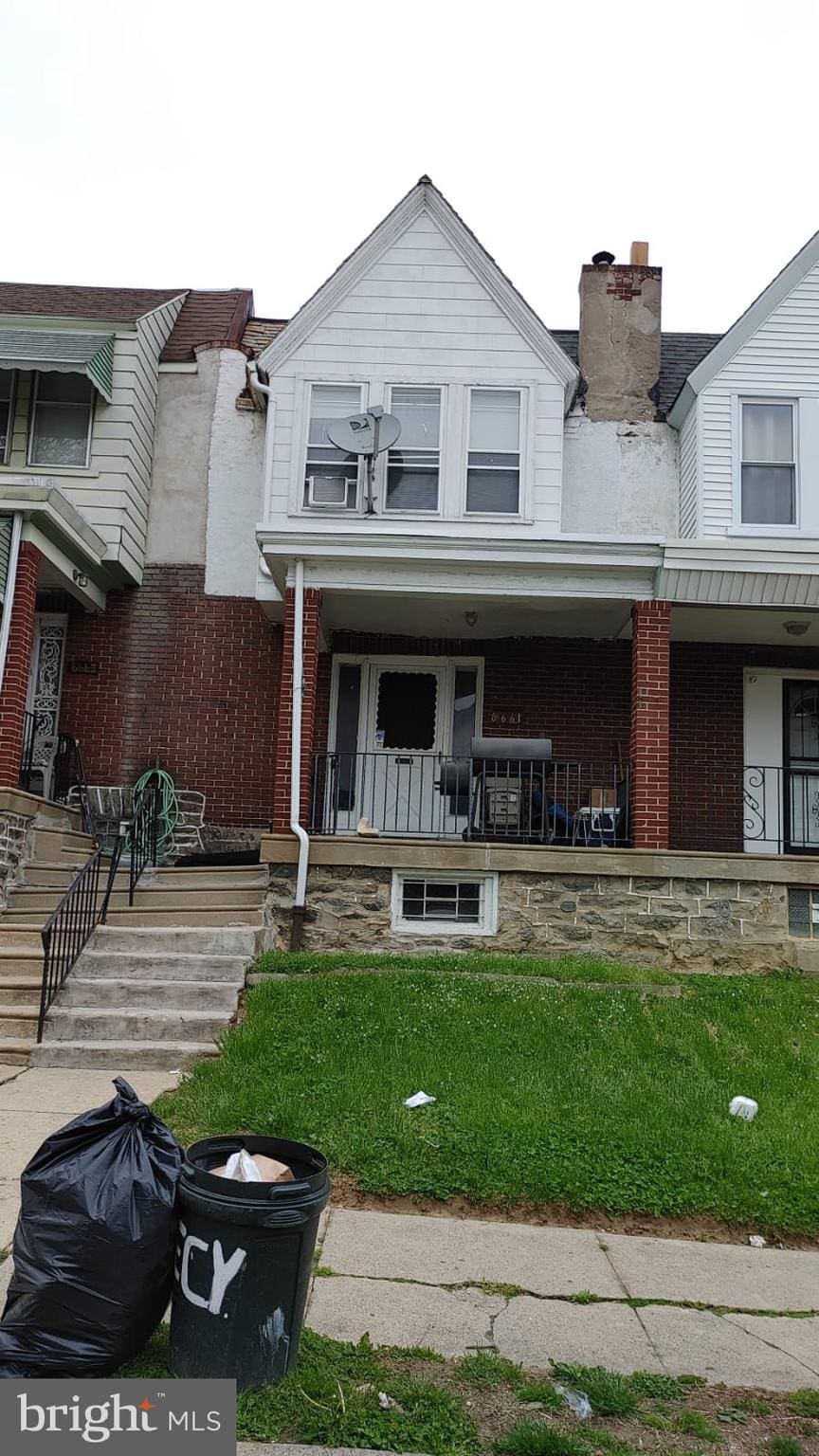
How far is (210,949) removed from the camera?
9.41 metres

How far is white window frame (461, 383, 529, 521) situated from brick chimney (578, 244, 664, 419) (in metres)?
1.68

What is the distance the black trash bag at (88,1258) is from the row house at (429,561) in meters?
6.98

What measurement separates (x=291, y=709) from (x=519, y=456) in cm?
413

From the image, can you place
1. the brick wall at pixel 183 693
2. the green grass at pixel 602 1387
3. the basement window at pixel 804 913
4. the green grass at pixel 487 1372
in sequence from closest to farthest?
the green grass at pixel 602 1387 → the green grass at pixel 487 1372 → the basement window at pixel 804 913 → the brick wall at pixel 183 693

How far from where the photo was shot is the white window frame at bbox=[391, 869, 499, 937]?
34.1ft

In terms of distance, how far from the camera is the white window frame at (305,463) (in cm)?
1256

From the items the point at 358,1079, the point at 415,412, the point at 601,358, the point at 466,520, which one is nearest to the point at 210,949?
the point at 358,1079

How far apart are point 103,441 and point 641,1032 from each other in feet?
31.7

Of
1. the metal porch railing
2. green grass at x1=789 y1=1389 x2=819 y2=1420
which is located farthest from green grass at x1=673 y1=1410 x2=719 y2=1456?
the metal porch railing

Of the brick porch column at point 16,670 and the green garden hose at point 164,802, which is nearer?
the brick porch column at point 16,670

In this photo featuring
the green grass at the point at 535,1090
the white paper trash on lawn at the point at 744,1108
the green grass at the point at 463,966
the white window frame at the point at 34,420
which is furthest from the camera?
the white window frame at the point at 34,420

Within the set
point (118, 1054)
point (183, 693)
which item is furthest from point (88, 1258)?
point (183, 693)

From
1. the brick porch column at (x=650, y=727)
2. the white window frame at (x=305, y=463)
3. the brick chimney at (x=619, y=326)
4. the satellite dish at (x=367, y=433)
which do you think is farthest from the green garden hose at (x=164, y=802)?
the brick chimney at (x=619, y=326)

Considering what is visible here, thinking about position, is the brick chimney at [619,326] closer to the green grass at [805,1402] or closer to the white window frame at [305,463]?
the white window frame at [305,463]
